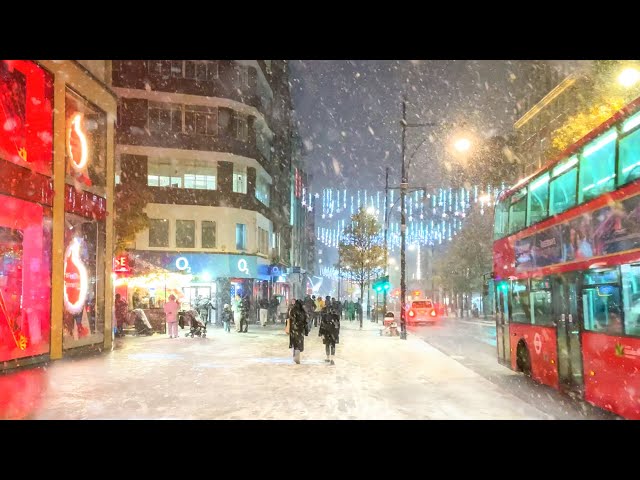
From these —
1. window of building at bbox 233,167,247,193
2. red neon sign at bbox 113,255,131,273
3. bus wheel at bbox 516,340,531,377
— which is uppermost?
window of building at bbox 233,167,247,193

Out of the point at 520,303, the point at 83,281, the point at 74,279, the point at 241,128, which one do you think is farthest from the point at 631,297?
the point at 241,128

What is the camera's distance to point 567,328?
11.1 m

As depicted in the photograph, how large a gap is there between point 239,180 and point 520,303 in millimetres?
30182

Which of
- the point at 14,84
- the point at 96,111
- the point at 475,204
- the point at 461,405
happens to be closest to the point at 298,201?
the point at 475,204

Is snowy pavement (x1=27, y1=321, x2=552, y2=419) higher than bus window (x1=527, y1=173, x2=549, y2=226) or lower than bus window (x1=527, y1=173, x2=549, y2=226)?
lower

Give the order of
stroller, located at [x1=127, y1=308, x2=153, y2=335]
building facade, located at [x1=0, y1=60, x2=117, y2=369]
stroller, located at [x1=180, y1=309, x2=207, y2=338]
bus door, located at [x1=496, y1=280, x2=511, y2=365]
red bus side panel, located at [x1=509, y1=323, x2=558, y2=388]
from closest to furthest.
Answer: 1. red bus side panel, located at [x1=509, y1=323, x2=558, y2=388]
2. bus door, located at [x1=496, y1=280, x2=511, y2=365]
3. building facade, located at [x1=0, y1=60, x2=117, y2=369]
4. stroller, located at [x1=180, y1=309, x2=207, y2=338]
5. stroller, located at [x1=127, y1=308, x2=153, y2=335]

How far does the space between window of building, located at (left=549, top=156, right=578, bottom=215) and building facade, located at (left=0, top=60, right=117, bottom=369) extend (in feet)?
38.0

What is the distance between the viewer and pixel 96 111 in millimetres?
21406

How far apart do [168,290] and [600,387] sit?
1024 inches

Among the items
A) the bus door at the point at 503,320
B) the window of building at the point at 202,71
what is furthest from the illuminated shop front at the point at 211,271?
the bus door at the point at 503,320

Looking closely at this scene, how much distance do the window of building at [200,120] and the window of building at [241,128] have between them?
1471mm

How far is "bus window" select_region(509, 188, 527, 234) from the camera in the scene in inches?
527

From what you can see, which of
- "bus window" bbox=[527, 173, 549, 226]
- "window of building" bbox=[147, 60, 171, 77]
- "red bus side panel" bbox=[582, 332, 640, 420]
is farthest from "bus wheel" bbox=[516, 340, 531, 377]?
"window of building" bbox=[147, 60, 171, 77]

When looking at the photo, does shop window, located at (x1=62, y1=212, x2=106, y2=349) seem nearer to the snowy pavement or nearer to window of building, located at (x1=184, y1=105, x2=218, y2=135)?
the snowy pavement
